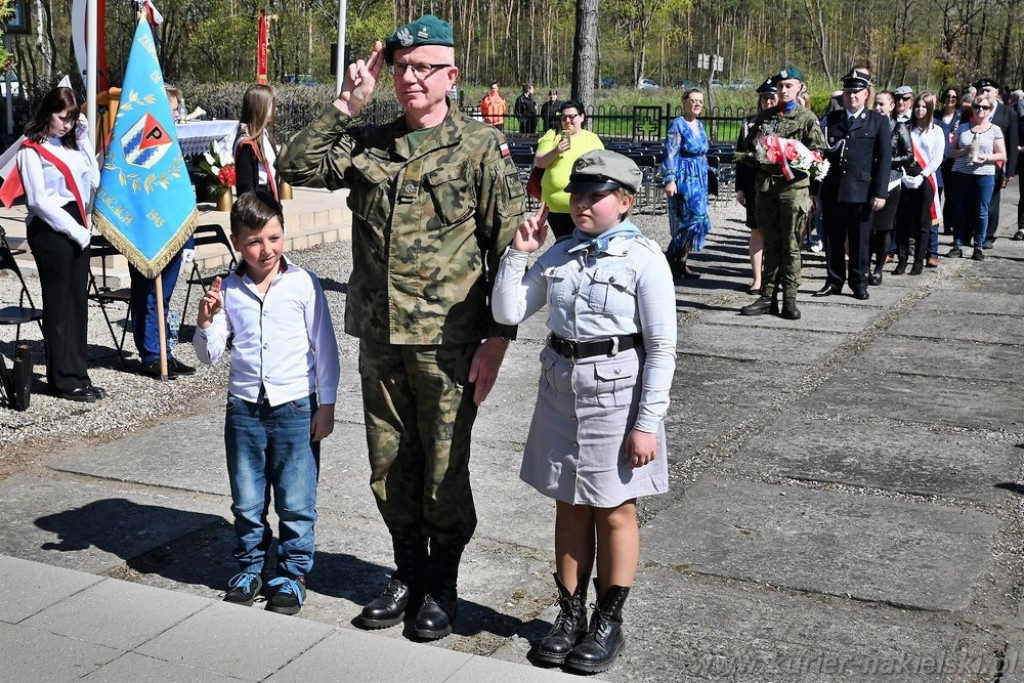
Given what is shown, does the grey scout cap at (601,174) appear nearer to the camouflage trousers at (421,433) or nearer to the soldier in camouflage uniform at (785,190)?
the camouflage trousers at (421,433)

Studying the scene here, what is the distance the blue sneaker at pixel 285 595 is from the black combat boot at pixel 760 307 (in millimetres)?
6641

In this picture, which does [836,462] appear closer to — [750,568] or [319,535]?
[750,568]

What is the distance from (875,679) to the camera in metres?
3.92

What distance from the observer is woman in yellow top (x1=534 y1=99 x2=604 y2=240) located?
8938mm

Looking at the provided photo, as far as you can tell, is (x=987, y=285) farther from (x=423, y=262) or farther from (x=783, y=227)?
(x=423, y=262)

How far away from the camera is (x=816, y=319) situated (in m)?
10.2

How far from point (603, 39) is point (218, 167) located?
143 feet

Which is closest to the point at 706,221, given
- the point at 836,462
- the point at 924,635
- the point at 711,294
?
the point at 711,294

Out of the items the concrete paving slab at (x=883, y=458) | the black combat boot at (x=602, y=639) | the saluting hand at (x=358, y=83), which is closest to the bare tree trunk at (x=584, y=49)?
the concrete paving slab at (x=883, y=458)

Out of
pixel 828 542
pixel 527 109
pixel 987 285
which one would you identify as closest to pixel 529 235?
pixel 828 542

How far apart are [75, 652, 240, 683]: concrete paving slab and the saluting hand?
6.09 ft

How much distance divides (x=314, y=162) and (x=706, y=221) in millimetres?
8194

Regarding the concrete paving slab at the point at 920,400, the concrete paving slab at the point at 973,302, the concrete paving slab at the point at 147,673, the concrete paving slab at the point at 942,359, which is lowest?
the concrete paving slab at the point at 147,673

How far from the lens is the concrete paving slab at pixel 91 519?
4969 millimetres
